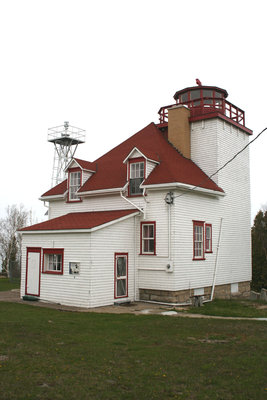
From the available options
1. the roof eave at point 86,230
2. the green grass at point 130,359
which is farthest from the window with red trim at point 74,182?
the green grass at point 130,359

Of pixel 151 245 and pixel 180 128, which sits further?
pixel 180 128

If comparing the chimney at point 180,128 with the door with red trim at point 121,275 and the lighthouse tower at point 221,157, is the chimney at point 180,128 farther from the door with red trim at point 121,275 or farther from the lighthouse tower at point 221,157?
the door with red trim at point 121,275

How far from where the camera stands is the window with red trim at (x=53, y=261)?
60.2 feet

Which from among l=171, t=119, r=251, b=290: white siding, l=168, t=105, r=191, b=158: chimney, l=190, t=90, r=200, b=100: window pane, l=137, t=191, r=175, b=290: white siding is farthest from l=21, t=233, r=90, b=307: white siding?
l=190, t=90, r=200, b=100: window pane

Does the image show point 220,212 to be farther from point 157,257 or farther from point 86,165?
point 86,165

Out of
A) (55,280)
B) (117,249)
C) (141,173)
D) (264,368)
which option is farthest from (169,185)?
(264,368)

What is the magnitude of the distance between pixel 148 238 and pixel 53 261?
4.49m

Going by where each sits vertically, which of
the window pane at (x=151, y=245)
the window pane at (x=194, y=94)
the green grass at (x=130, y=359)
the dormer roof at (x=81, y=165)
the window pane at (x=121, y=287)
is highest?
the window pane at (x=194, y=94)

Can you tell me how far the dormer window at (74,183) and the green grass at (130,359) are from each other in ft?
33.4

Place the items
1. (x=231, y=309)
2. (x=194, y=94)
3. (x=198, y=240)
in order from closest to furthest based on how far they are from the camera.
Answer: (x=231, y=309)
(x=198, y=240)
(x=194, y=94)

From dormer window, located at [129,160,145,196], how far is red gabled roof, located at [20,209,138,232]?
3.15 feet

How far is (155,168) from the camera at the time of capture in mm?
20500

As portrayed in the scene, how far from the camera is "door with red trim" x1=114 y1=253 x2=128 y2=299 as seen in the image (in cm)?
1848

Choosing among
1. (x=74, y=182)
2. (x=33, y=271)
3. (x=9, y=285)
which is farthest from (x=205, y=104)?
(x=9, y=285)
